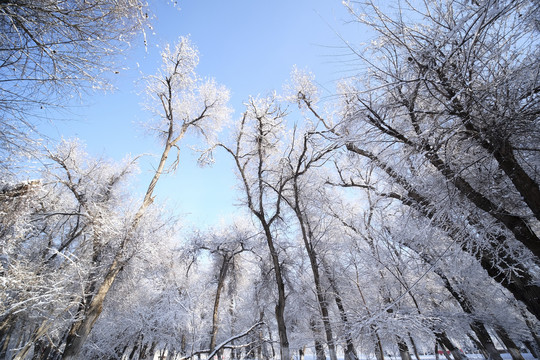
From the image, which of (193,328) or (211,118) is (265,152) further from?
(193,328)

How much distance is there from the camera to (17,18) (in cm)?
267

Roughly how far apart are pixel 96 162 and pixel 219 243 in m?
8.36

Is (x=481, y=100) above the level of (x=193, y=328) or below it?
above

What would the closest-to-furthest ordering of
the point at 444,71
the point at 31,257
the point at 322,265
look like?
the point at 444,71
the point at 31,257
the point at 322,265

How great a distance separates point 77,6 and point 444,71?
435 centimetres

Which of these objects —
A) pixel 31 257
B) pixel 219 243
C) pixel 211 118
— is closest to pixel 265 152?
pixel 211 118

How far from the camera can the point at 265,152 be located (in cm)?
1064

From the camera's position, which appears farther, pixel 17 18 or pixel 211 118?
pixel 211 118

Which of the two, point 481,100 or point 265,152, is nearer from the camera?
point 481,100

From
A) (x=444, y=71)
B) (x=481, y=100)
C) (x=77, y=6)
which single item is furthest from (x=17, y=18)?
(x=481, y=100)

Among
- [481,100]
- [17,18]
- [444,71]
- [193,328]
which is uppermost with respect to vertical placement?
[17,18]

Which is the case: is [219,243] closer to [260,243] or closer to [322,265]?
[260,243]

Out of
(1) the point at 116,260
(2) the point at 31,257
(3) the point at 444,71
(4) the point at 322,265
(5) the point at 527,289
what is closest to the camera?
(3) the point at 444,71

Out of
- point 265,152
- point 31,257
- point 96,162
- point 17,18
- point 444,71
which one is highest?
point 96,162
